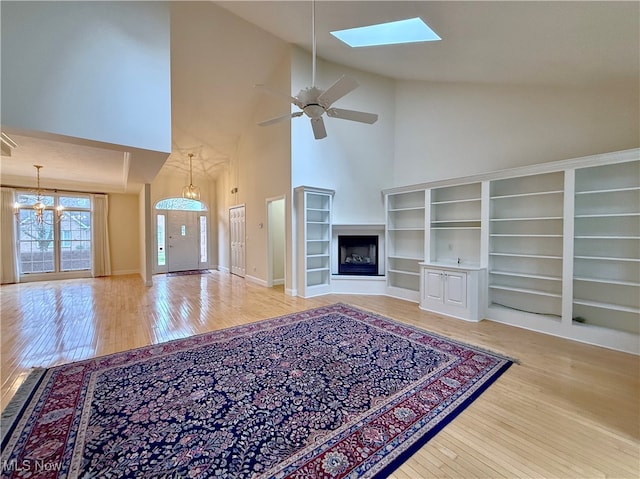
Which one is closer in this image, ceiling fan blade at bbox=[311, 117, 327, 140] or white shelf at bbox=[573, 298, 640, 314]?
white shelf at bbox=[573, 298, 640, 314]

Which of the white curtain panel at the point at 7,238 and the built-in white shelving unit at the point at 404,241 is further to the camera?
the white curtain panel at the point at 7,238

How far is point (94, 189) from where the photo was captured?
7.98 m

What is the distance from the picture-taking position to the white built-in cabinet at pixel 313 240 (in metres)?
5.56

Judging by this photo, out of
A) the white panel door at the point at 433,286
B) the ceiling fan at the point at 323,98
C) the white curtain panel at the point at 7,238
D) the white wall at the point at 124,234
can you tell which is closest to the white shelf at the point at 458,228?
the white panel door at the point at 433,286

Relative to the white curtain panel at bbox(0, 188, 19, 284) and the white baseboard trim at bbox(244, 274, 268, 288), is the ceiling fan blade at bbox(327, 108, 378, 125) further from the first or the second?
the white curtain panel at bbox(0, 188, 19, 284)

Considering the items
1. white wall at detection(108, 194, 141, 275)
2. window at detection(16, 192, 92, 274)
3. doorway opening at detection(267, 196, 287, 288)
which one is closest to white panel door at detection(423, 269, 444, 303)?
doorway opening at detection(267, 196, 287, 288)

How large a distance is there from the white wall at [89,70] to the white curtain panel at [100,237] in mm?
6136

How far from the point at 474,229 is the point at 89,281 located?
9644mm

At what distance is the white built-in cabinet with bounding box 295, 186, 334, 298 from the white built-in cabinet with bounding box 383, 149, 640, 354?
1.60m

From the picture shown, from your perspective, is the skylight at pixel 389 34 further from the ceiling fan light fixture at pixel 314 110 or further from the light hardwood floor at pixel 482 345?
the light hardwood floor at pixel 482 345

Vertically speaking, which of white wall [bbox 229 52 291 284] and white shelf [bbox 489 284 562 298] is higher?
white wall [bbox 229 52 291 284]

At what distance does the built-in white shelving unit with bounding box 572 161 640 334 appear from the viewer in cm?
319

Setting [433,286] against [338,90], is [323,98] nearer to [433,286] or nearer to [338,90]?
[338,90]

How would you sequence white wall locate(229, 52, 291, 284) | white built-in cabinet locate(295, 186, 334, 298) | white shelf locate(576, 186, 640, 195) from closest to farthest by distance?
white shelf locate(576, 186, 640, 195), white built-in cabinet locate(295, 186, 334, 298), white wall locate(229, 52, 291, 284)
